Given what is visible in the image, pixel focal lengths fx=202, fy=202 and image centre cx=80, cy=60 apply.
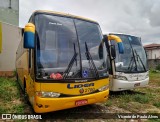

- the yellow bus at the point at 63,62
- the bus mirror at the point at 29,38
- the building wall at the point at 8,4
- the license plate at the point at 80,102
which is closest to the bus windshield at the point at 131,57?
the yellow bus at the point at 63,62

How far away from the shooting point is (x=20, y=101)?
24.0ft

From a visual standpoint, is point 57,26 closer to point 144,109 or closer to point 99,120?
point 99,120

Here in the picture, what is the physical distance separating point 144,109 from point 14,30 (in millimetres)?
10355

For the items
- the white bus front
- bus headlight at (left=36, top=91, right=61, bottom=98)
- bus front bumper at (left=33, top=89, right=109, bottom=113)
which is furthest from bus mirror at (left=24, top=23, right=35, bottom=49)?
the white bus front

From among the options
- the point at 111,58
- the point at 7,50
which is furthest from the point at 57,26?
the point at 7,50

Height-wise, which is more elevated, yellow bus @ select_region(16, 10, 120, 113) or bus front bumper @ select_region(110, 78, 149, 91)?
yellow bus @ select_region(16, 10, 120, 113)

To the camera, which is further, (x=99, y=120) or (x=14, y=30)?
(x=14, y=30)

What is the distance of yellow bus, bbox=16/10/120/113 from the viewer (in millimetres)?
4938

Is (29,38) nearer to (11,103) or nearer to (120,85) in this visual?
(11,103)

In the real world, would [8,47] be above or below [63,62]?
above

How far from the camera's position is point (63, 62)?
529 centimetres

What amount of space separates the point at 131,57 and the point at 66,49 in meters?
4.06

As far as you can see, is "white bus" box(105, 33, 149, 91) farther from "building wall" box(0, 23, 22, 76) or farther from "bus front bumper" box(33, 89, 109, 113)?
"building wall" box(0, 23, 22, 76)

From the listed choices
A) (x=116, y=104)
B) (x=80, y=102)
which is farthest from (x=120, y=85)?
(x=80, y=102)
